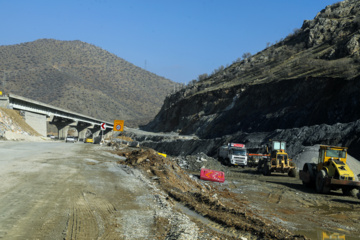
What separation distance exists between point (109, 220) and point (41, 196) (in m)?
2.94

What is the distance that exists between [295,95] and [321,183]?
33.8 m

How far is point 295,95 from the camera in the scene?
50062 millimetres

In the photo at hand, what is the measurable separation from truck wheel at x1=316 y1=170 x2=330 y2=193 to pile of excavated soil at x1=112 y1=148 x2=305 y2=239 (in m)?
4.96

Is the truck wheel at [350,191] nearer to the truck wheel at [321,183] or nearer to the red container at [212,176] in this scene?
the truck wheel at [321,183]

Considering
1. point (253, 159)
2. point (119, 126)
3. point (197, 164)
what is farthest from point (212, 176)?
point (119, 126)

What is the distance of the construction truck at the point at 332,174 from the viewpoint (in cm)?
1727

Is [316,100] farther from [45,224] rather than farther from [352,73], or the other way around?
[45,224]

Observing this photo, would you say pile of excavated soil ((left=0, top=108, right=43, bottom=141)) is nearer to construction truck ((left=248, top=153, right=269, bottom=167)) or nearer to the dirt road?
construction truck ((left=248, top=153, right=269, bottom=167))

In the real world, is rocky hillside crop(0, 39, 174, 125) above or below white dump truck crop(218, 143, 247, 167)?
above

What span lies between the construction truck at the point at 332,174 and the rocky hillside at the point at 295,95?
1243 cm

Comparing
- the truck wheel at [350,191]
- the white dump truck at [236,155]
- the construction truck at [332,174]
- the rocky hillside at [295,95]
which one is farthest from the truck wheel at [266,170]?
the truck wheel at [350,191]

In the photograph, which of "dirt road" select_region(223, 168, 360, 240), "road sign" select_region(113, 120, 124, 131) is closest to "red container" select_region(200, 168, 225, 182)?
"dirt road" select_region(223, 168, 360, 240)

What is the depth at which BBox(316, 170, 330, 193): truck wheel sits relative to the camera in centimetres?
1795

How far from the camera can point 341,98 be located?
40031mm
